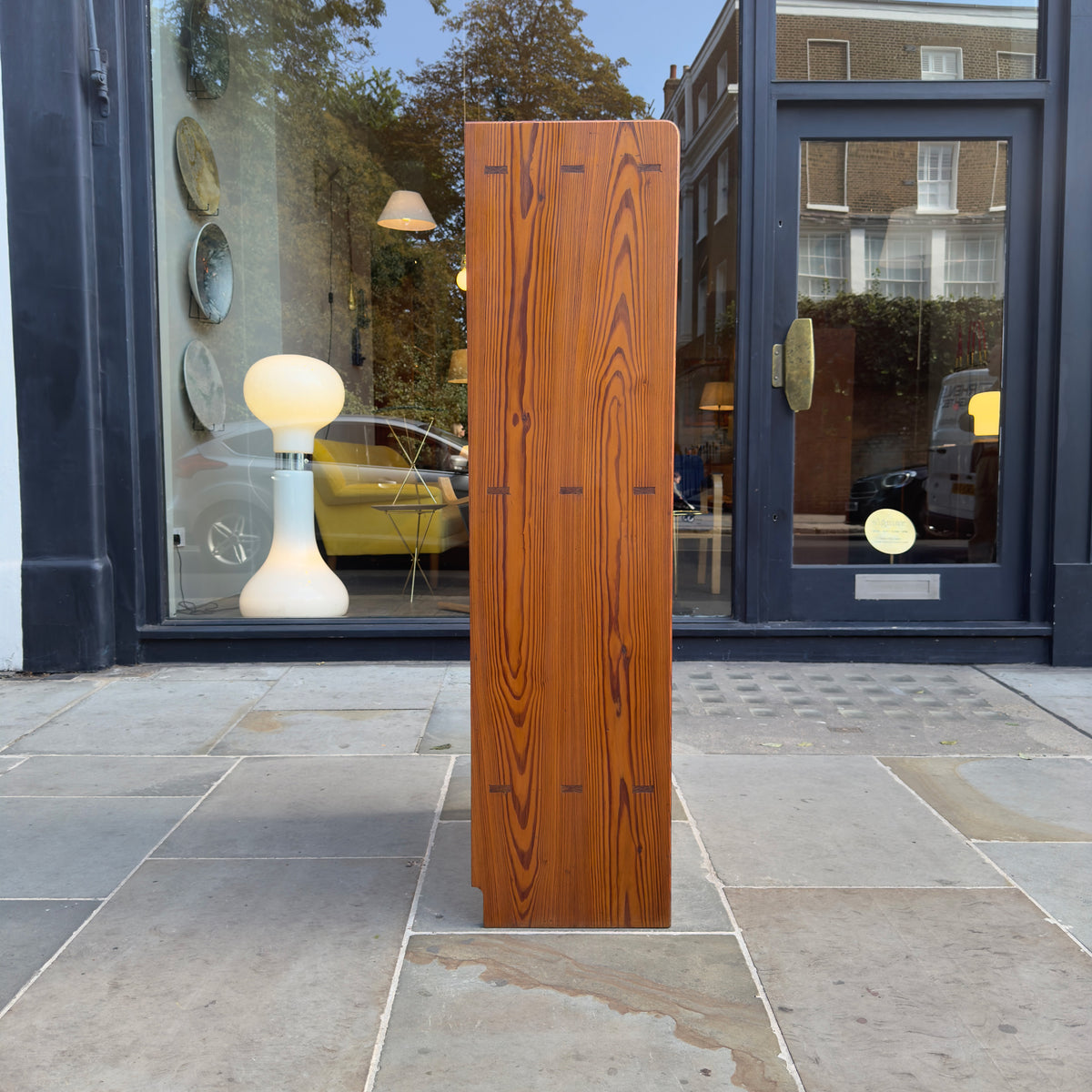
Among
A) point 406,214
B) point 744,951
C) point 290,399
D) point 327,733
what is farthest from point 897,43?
point 744,951

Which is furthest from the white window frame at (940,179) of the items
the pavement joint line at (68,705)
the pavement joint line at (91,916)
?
the pavement joint line at (68,705)

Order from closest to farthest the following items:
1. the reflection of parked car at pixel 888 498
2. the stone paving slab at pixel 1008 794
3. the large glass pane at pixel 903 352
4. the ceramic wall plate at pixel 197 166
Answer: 1. the stone paving slab at pixel 1008 794
2. the large glass pane at pixel 903 352
3. the reflection of parked car at pixel 888 498
4. the ceramic wall plate at pixel 197 166

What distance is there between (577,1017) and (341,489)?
14.4ft

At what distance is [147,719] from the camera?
4121mm

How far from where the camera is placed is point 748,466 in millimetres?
5172

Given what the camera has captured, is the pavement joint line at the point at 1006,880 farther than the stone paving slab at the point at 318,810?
No

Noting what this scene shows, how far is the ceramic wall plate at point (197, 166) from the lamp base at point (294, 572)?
5.22ft

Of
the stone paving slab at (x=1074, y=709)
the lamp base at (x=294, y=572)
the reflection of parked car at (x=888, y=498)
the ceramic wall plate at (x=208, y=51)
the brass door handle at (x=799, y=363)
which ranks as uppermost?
the ceramic wall plate at (x=208, y=51)

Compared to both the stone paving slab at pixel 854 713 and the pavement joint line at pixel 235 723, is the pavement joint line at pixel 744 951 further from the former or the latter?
the pavement joint line at pixel 235 723

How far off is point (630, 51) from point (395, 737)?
3879 millimetres

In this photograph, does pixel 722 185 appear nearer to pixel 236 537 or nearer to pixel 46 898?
pixel 236 537

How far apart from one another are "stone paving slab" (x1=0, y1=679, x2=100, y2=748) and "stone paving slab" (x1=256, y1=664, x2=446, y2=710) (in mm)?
848

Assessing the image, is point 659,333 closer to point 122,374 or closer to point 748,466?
point 748,466

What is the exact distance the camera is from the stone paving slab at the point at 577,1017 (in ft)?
5.77
